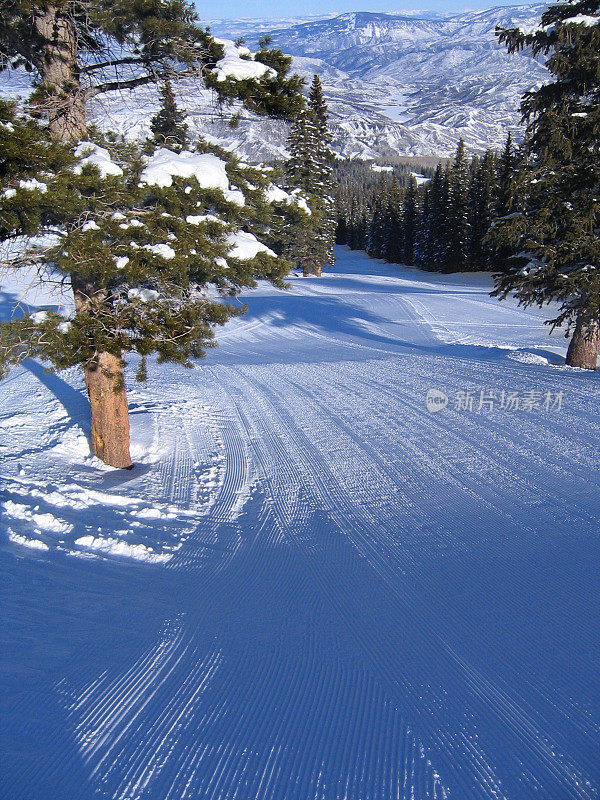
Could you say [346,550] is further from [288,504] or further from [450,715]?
[450,715]

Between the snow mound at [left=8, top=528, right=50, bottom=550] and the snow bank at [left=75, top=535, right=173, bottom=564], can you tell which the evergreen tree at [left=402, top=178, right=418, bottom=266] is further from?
the snow mound at [left=8, top=528, right=50, bottom=550]

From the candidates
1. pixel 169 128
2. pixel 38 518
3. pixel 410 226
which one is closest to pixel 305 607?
pixel 38 518

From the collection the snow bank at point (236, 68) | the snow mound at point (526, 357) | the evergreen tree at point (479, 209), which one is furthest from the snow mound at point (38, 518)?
the evergreen tree at point (479, 209)

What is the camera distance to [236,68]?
18.1 feet

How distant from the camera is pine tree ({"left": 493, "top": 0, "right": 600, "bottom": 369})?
9.16 meters

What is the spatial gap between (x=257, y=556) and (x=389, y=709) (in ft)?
7.04

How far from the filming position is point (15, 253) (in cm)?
518

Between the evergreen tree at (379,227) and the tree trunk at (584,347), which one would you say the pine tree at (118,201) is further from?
the evergreen tree at (379,227)

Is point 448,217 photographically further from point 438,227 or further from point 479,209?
point 479,209

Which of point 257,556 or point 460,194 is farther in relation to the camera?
point 460,194

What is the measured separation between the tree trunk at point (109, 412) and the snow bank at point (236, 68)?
333 centimetres

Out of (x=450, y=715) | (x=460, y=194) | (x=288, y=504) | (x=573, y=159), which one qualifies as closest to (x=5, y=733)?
(x=450, y=715)

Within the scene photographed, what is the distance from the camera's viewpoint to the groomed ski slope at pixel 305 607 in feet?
8.69

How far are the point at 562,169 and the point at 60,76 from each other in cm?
865
